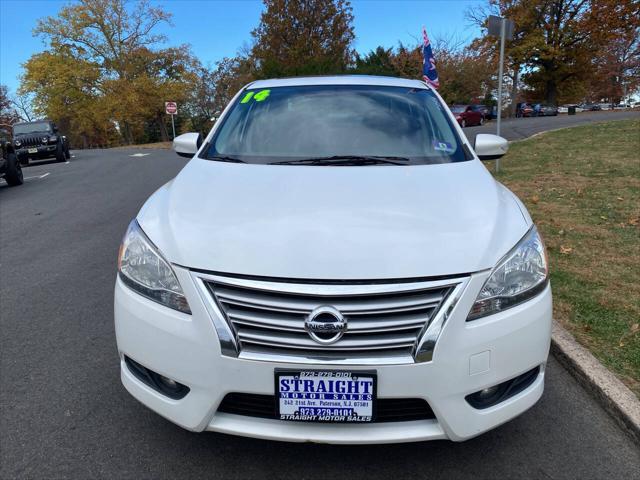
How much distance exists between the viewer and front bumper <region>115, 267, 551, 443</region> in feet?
6.14

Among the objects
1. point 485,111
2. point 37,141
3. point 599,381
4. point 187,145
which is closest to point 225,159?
point 187,145

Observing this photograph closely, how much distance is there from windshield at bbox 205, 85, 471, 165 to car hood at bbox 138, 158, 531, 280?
26 centimetres

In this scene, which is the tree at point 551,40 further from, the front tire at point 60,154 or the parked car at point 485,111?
the front tire at point 60,154

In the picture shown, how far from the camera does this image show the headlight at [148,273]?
2031mm

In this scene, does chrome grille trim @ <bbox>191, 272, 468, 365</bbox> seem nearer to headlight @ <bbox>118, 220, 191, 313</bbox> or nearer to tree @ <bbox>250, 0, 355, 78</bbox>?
headlight @ <bbox>118, 220, 191, 313</bbox>

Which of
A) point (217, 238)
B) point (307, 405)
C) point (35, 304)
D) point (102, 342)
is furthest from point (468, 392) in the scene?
point (35, 304)

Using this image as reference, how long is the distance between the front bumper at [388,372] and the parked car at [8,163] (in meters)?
11.9

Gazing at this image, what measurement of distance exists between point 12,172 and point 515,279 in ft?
43.1

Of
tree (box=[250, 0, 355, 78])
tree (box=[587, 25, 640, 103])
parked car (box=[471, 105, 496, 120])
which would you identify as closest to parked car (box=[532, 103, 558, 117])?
parked car (box=[471, 105, 496, 120])

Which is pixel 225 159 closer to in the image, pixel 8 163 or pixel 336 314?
pixel 336 314

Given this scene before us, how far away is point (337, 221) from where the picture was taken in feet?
6.98

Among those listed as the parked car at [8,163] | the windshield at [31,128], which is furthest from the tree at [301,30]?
the parked car at [8,163]

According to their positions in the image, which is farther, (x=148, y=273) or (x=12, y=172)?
(x=12, y=172)

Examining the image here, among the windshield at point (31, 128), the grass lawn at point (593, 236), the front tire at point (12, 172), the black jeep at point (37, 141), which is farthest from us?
the windshield at point (31, 128)
